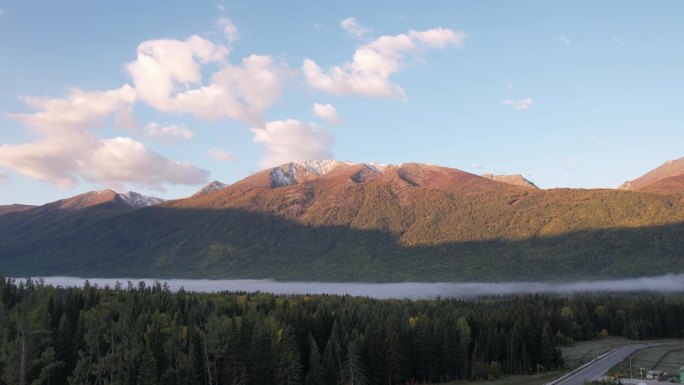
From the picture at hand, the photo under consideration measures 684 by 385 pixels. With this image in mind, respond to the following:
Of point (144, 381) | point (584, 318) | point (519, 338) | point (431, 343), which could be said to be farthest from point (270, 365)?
point (584, 318)

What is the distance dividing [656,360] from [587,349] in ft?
97.3

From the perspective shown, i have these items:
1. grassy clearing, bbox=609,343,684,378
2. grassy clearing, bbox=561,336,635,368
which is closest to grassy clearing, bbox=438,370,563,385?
grassy clearing, bbox=609,343,684,378

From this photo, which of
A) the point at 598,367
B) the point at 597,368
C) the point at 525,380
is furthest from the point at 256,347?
the point at 598,367

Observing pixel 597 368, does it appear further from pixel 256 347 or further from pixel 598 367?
pixel 256 347

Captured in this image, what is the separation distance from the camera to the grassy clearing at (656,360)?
11838 cm

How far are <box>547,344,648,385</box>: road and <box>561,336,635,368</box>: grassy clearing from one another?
13.4 ft

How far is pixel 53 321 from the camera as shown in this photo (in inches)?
5428

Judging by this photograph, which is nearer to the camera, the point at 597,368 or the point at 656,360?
the point at 597,368

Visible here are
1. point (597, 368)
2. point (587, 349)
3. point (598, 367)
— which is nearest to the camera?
point (597, 368)

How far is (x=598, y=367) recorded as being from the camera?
122 metres

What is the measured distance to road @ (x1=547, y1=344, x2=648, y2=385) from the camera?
345 ft

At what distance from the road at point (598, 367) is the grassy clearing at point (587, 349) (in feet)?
13.4

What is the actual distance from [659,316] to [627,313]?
9.60m

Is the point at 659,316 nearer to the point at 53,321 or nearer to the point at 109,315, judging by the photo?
the point at 109,315
